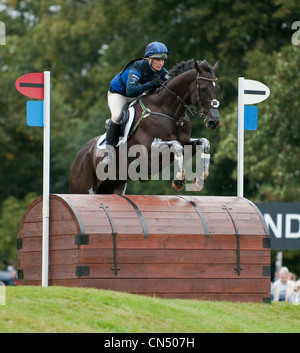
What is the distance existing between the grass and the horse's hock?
1.42 ft

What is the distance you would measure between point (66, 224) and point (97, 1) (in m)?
25.8

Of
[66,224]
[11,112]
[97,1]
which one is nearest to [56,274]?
[66,224]

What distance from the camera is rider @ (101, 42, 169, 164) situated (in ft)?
35.6

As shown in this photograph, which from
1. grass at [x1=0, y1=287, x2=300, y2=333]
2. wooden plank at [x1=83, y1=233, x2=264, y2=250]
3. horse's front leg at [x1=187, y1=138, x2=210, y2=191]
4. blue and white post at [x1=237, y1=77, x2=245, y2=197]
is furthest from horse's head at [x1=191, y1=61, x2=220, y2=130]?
grass at [x1=0, y1=287, x2=300, y2=333]

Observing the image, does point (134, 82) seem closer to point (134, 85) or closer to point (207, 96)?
point (134, 85)

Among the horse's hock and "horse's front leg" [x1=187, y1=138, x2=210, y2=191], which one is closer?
the horse's hock

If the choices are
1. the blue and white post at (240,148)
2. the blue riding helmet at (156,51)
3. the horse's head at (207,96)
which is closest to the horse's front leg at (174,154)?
the horse's head at (207,96)

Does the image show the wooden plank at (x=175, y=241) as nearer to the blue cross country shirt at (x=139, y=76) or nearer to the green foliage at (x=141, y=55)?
the blue cross country shirt at (x=139, y=76)

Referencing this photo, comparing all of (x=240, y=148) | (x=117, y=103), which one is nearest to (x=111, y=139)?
(x=117, y=103)

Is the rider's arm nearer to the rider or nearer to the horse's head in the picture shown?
the rider

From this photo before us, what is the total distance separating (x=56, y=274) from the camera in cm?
1012

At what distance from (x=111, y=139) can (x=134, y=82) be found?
32.4 inches

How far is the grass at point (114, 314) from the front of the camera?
7.85 m
